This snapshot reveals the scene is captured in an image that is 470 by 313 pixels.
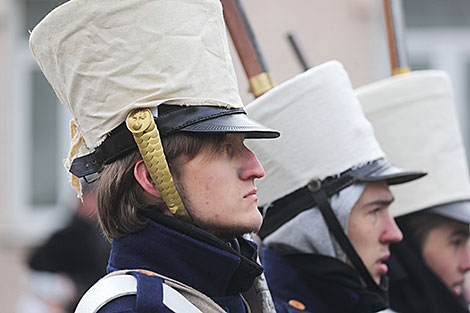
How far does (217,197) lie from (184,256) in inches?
6.5

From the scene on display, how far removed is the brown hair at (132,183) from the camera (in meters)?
2.21

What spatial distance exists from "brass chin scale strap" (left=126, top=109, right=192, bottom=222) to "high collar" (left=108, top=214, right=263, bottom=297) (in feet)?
0.17

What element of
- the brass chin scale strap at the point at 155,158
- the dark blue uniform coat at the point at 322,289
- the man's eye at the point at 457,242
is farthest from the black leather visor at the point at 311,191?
the brass chin scale strap at the point at 155,158

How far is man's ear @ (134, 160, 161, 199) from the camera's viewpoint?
221cm

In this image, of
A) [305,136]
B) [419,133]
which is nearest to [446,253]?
[419,133]

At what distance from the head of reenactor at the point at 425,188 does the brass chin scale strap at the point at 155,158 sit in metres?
1.56

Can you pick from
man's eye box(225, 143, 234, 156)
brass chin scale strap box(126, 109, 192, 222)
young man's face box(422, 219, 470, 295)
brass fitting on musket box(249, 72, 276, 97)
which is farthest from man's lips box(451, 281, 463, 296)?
brass chin scale strap box(126, 109, 192, 222)

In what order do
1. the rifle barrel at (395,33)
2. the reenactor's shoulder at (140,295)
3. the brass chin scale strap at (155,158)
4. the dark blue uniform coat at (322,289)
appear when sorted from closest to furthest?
the reenactor's shoulder at (140,295) < the brass chin scale strap at (155,158) < the dark blue uniform coat at (322,289) < the rifle barrel at (395,33)

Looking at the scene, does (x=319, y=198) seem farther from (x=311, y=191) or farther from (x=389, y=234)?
(x=389, y=234)

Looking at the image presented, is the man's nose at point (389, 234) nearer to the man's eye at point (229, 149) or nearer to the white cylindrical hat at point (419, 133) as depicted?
the white cylindrical hat at point (419, 133)

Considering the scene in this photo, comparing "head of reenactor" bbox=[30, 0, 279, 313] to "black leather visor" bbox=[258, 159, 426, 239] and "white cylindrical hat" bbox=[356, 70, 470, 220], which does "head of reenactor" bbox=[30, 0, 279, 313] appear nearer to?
"black leather visor" bbox=[258, 159, 426, 239]

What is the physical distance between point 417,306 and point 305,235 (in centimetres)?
90

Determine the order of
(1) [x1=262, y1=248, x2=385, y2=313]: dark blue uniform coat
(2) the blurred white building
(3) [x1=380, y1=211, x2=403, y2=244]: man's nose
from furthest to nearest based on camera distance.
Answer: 1. (2) the blurred white building
2. (3) [x1=380, y1=211, x2=403, y2=244]: man's nose
3. (1) [x1=262, y1=248, x2=385, y2=313]: dark blue uniform coat

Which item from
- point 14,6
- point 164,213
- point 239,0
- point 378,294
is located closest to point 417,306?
point 378,294
